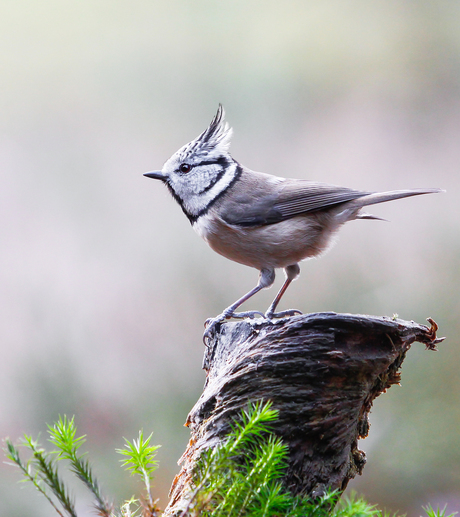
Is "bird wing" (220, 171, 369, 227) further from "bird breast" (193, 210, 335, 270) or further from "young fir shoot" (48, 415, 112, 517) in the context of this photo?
"young fir shoot" (48, 415, 112, 517)

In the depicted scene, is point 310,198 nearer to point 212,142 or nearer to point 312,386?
point 212,142

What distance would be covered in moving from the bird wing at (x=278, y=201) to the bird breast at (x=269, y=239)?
3 cm

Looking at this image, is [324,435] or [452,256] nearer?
[324,435]

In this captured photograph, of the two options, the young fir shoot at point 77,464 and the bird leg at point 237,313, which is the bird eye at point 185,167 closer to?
the bird leg at point 237,313


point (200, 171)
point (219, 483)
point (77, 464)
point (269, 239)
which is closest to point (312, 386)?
point (219, 483)

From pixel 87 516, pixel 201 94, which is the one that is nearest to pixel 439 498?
pixel 87 516

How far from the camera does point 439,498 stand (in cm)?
256

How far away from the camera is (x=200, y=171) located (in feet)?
7.01

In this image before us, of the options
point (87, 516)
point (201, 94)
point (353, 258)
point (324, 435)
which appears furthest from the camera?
point (201, 94)

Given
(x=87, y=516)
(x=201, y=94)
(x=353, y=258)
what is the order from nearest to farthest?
(x=87, y=516) < (x=353, y=258) < (x=201, y=94)

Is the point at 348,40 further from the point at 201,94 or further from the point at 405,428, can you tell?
the point at 405,428

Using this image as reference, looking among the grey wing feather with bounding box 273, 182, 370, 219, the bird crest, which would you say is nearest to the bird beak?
the bird crest

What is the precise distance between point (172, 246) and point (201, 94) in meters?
1.03

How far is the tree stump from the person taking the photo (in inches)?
50.9
